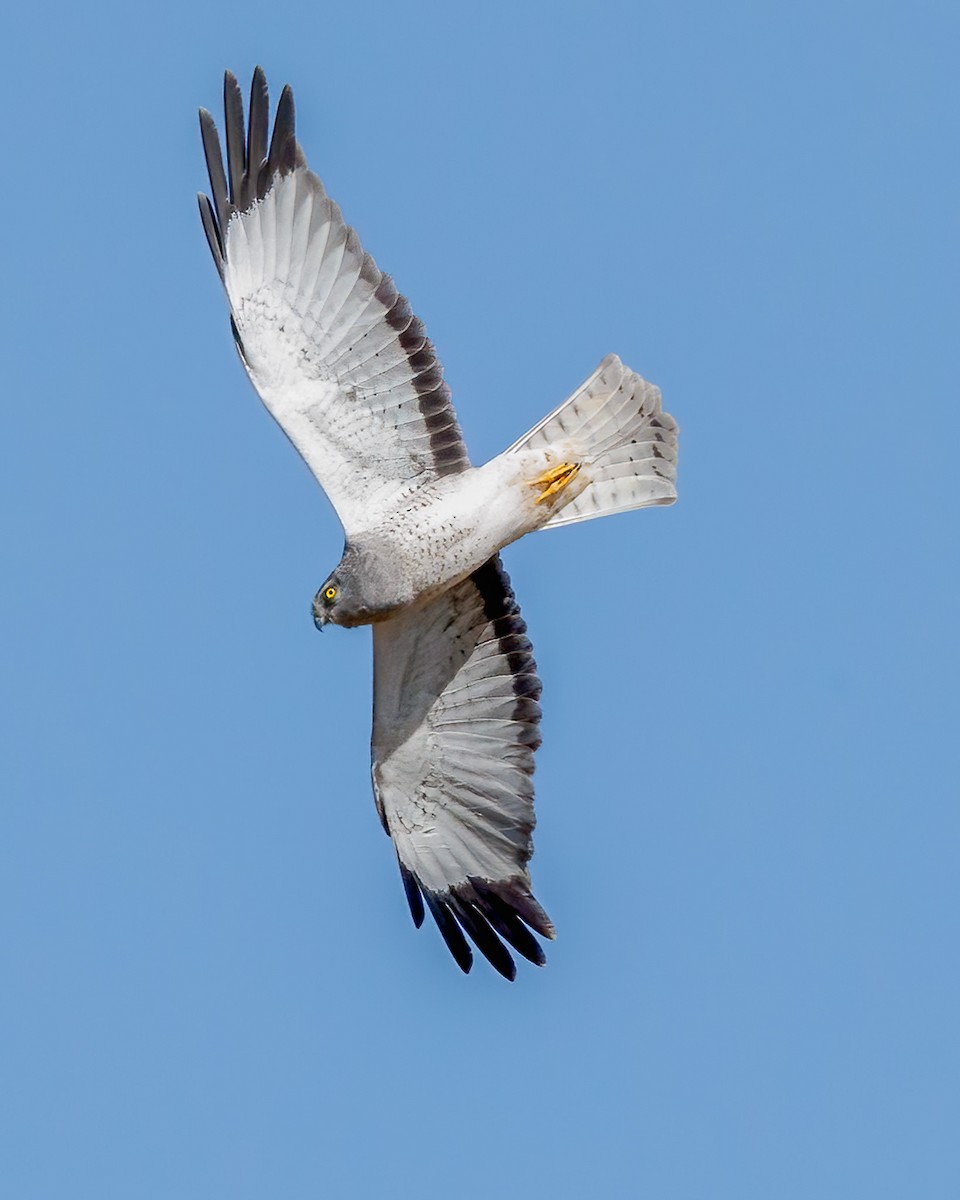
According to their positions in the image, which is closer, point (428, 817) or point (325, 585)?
point (325, 585)

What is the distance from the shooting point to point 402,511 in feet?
36.4

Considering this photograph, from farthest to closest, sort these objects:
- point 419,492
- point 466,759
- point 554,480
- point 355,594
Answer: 1. point 466,759
2. point 554,480
3. point 419,492
4. point 355,594

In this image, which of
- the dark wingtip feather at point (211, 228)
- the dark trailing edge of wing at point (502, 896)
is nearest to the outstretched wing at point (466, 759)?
the dark trailing edge of wing at point (502, 896)

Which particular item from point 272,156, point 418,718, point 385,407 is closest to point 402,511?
point 385,407

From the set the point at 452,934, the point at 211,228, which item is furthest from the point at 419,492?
the point at 452,934

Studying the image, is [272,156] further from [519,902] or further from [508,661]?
[519,902]

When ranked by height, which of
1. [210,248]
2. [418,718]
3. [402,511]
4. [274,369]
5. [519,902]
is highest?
[210,248]

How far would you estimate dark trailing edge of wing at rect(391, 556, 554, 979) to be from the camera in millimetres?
→ 11672

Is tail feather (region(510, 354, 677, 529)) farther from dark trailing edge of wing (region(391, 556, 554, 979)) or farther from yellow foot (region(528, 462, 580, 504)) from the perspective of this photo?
dark trailing edge of wing (region(391, 556, 554, 979))

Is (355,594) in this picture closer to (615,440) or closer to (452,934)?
(615,440)

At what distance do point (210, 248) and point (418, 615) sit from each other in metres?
2.26

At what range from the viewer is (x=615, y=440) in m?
11.8

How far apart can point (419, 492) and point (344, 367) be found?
0.76 m

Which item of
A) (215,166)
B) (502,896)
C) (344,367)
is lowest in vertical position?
(502,896)
